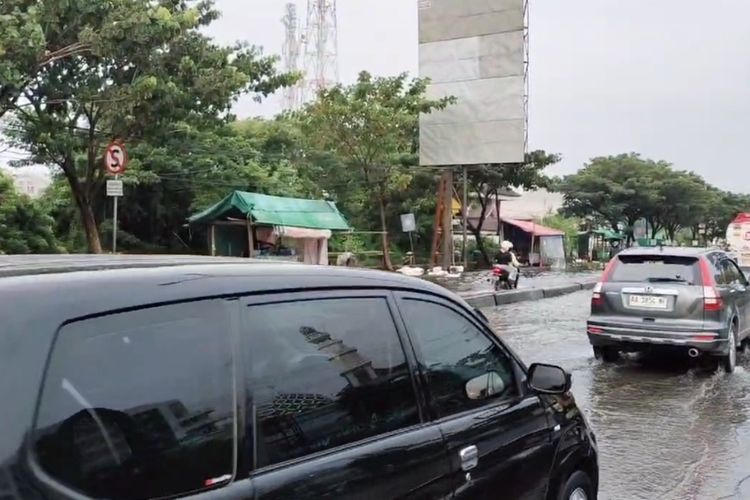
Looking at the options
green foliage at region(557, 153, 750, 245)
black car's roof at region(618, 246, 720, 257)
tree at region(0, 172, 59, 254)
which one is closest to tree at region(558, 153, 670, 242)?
green foliage at region(557, 153, 750, 245)

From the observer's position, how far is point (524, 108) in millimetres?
27031

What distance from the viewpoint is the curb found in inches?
656

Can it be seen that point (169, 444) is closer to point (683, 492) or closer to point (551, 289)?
point (683, 492)

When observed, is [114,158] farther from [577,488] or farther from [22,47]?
[577,488]

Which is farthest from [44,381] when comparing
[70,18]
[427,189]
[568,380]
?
[427,189]

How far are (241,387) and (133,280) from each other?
379mm

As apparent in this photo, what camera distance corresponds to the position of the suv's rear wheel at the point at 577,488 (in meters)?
3.22

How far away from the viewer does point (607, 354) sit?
9.65 metres

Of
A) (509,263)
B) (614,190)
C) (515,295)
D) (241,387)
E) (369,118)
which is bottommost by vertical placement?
(515,295)

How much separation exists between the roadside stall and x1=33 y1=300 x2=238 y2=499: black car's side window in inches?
743

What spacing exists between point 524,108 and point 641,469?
23.0m

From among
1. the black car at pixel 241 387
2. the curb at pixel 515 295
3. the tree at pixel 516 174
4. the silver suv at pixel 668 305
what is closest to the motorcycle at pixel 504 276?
the curb at pixel 515 295

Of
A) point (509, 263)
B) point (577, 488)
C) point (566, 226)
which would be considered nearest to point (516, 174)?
point (509, 263)

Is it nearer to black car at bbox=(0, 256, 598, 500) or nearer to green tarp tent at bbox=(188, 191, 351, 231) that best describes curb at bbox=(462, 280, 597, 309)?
green tarp tent at bbox=(188, 191, 351, 231)
